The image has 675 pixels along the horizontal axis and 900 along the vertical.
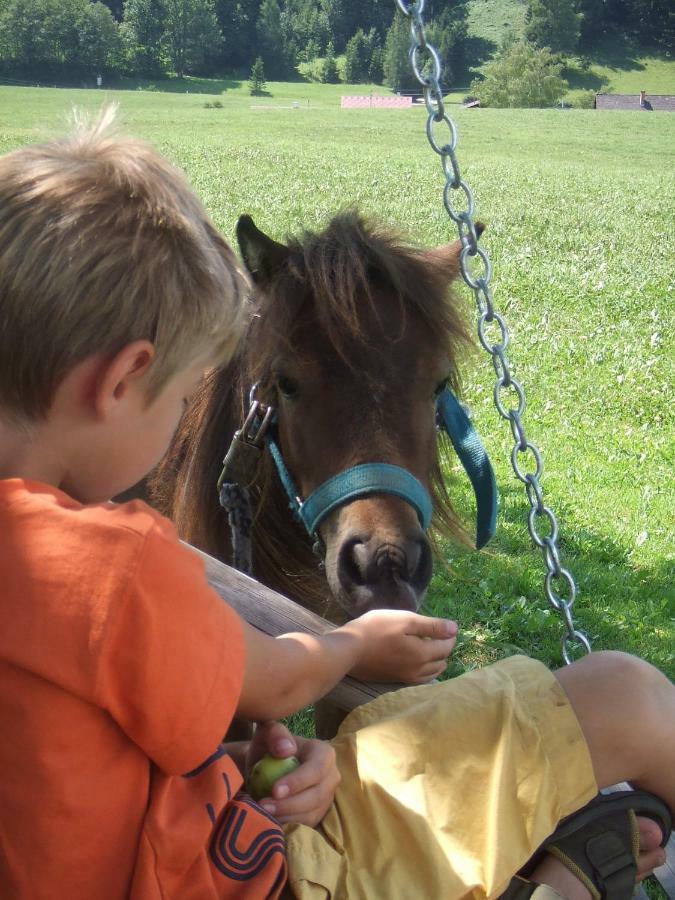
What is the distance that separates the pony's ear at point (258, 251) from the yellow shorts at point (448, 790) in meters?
1.69

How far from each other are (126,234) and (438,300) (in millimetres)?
1677

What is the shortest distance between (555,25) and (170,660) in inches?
3337

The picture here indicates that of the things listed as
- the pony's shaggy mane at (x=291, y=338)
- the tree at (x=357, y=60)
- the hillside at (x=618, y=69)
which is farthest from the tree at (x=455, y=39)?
the pony's shaggy mane at (x=291, y=338)

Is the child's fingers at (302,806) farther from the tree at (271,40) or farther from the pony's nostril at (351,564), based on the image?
the tree at (271,40)

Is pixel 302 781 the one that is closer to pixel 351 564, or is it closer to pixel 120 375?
pixel 120 375

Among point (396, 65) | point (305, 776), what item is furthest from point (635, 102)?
point (305, 776)

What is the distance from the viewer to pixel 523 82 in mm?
67562

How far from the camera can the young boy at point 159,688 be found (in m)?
1.25

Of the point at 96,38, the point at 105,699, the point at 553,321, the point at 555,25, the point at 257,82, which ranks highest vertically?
the point at 555,25

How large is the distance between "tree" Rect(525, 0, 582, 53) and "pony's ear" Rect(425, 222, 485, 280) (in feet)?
259

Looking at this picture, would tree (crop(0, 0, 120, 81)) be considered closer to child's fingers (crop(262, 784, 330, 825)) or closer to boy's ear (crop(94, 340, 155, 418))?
boy's ear (crop(94, 340, 155, 418))

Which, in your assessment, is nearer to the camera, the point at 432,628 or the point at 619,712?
the point at 619,712

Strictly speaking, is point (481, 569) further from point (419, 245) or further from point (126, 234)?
point (126, 234)

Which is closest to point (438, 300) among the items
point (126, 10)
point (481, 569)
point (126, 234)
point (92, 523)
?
point (126, 234)
